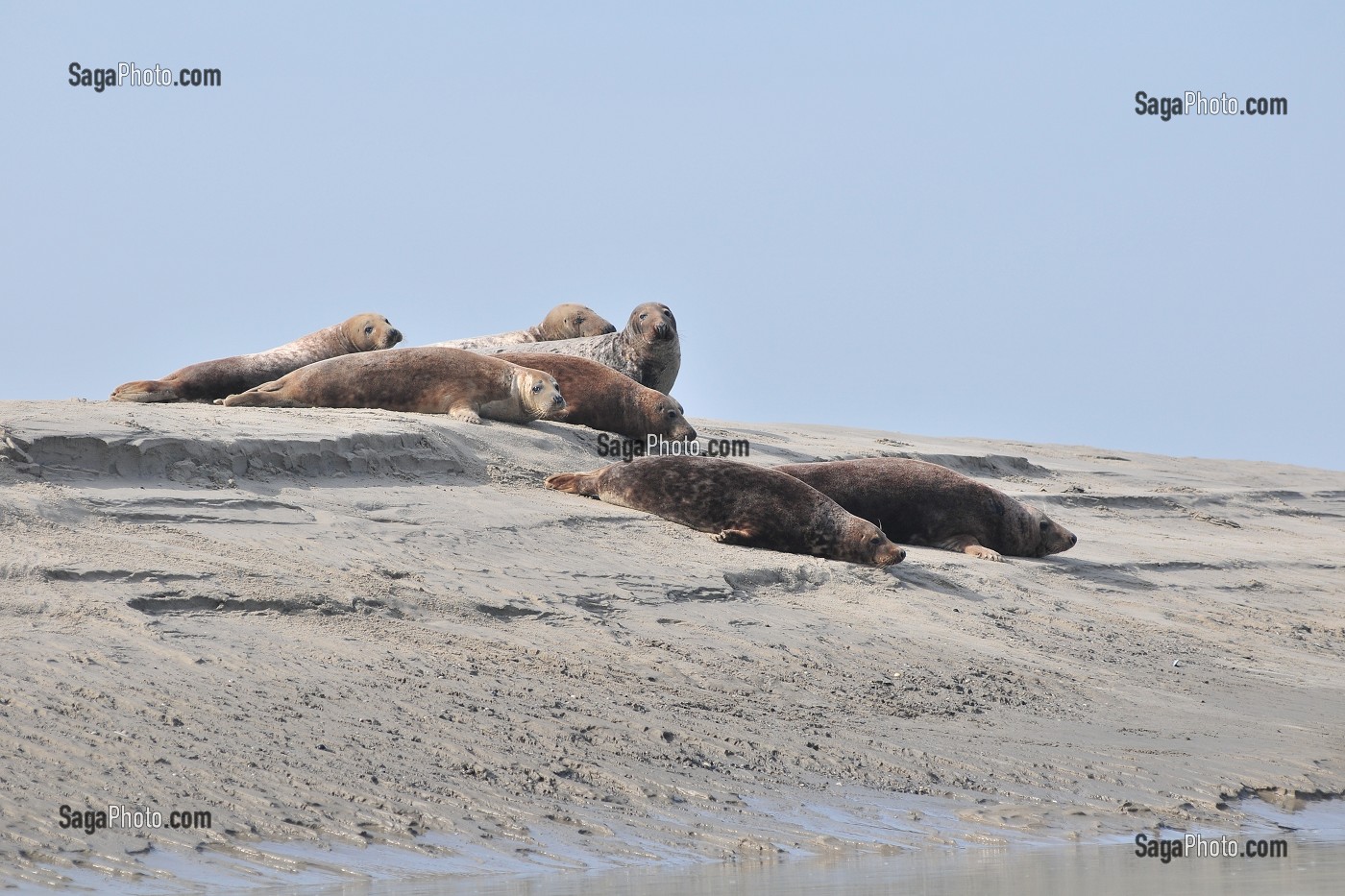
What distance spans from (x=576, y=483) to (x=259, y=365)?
381 cm

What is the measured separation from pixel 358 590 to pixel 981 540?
175 inches

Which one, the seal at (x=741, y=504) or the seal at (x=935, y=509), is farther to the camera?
the seal at (x=935, y=509)

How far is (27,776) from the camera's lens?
179 inches

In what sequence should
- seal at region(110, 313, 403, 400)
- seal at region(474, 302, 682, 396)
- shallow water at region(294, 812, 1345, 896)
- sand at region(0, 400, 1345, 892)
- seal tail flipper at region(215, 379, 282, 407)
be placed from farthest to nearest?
seal at region(474, 302, 682, 396)
seal at region(110, 313, 403, 400)
seal tail flipper at region(215, 379, 282, 407)
sand at region(0, 400, 1345, 892)
shallow water at region(294, 812, 1345, 896)

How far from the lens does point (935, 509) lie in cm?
977

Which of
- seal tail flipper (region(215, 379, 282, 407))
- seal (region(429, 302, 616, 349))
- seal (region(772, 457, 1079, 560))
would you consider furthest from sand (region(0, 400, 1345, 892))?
seal (region(429, 302, 616, 349))

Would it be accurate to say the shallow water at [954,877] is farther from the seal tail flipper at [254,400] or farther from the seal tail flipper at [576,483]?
the seal tail flipper at [254,400]

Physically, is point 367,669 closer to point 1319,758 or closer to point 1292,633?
point 1319,758

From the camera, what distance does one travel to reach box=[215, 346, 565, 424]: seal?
10320 millimetres

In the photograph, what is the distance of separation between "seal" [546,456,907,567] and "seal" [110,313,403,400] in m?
3.50

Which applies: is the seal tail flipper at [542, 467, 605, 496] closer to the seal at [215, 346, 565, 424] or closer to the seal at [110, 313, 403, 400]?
the seal at [215, 346, 565, 424]

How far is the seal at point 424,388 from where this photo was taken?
1032 cm

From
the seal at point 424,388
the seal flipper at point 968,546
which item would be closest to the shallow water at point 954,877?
the seal flipper at point 968,546

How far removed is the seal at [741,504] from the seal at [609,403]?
6.91 ft
